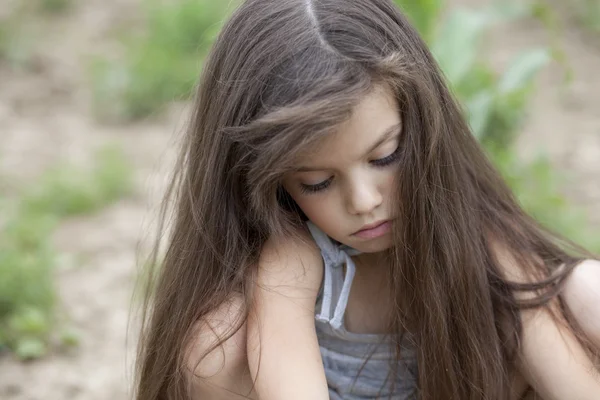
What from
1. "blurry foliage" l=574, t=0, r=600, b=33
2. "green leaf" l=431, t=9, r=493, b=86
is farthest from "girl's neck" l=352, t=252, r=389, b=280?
"blurry foliage" l=574, t=0, r=600, b=33

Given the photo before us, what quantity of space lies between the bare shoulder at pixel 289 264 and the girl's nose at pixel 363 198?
0.18m

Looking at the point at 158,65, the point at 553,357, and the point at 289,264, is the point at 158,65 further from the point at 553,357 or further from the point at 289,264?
the point at 553,357

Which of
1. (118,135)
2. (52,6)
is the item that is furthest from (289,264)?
(52,6)

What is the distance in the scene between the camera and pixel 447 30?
9.01ft

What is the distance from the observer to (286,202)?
1.55 metres

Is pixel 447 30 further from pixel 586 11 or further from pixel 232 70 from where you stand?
pixel 232 70

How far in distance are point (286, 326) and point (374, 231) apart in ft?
0.71

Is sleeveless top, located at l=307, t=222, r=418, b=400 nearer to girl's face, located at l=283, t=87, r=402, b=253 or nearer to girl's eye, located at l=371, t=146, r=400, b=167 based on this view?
girl's face, located at l=283, t=87, r=402, b=253

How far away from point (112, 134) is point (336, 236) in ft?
6.28

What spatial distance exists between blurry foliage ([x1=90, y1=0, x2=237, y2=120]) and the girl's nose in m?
1.84

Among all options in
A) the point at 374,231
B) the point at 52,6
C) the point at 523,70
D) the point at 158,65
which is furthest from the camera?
the point at 52,6

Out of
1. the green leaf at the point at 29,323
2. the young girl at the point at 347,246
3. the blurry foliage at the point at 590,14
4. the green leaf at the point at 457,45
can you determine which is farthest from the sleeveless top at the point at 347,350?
the blurry foliage at the point at 590,14

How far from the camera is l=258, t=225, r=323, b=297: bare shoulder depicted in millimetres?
1571

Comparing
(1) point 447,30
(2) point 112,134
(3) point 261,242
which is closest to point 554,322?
(3) point 261,242
